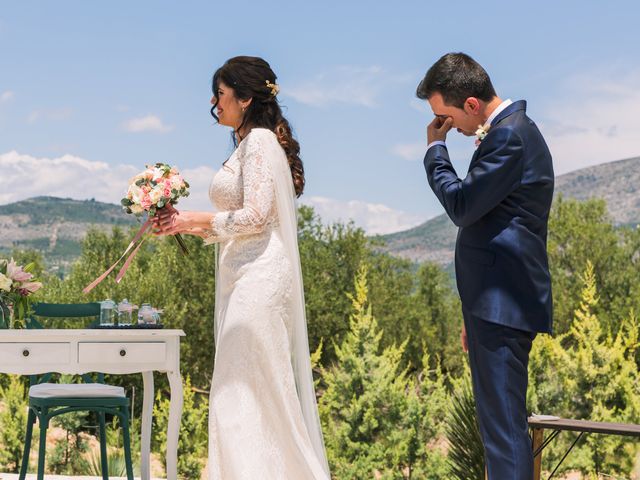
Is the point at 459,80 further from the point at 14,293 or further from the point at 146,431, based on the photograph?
the point at 146,431

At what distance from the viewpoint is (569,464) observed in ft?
36.6

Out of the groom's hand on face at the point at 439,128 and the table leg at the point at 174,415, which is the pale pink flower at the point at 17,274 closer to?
the table leg at the point at 174,415

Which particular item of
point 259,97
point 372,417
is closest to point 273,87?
point 259,97

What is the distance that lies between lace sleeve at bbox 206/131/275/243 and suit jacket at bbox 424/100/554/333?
1110 millimetres

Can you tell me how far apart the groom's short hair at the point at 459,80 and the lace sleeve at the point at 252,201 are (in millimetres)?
1058

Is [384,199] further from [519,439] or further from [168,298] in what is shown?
[519,439]

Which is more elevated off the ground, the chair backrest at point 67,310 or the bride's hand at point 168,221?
the bride's hand at point 168,221

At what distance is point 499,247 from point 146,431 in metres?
2.94

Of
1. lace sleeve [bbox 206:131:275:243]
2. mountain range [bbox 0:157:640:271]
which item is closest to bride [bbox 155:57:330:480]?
lace sleeve [bbox 206:131:275:243]

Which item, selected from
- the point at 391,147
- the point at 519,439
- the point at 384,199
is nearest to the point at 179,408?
the point at 519,439

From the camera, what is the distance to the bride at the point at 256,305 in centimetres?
366

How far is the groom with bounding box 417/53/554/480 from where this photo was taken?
8.45ft

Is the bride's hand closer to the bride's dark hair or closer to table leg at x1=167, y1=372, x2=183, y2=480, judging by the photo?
the bride's dark hair

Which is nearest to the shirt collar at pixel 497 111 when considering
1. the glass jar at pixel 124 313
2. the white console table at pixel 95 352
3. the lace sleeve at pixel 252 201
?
the lace sleeve at pixel 252 201
